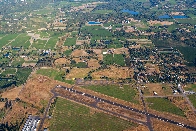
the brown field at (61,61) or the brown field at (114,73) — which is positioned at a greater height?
the brown field at (61,61)

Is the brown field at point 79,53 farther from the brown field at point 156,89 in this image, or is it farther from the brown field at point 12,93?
the brown field at point 156,89

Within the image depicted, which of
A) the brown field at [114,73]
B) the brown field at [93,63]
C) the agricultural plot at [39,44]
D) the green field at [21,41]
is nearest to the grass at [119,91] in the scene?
the brown field at [114,73]

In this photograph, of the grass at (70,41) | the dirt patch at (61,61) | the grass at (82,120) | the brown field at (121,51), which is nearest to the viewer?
the grass at (82,120)

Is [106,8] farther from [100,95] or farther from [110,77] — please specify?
[100,95]

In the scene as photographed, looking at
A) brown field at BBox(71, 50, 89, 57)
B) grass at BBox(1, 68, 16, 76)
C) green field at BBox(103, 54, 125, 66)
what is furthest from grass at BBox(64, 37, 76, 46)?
grass at BBox(1, 68, 16, 76)

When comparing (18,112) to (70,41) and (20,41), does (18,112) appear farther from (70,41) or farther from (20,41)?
(20,41)

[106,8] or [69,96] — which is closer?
[69,96]

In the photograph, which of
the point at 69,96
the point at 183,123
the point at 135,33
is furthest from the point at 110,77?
the point at 135,33
